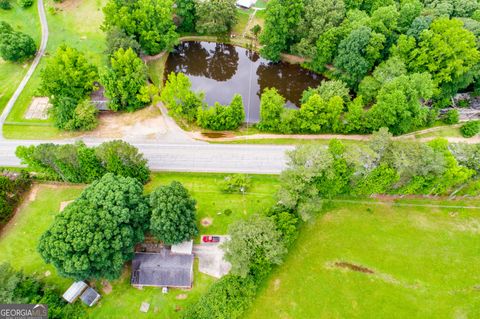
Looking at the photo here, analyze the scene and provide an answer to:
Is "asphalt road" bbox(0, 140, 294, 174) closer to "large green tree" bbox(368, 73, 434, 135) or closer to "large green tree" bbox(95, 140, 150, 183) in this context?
"large green tree" bbox(95, 140, 150, 183)

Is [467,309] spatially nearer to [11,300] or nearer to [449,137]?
[449,137]

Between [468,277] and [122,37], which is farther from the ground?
[122,37]

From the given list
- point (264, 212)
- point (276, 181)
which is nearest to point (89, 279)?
point (264, 212)

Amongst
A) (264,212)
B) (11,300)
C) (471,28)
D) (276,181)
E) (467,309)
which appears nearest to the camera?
(11,300)

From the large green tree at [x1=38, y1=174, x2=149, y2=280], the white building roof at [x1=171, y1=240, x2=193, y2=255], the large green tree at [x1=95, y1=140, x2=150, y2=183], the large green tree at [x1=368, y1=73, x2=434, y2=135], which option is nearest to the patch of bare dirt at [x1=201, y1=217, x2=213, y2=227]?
the white building roof at [x1=171, y1=240, x2=193, y2=255]

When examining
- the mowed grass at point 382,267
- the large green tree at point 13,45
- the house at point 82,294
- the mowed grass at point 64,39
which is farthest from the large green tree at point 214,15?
the house at point 82,294

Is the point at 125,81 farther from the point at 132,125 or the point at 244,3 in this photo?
the point at 244,3

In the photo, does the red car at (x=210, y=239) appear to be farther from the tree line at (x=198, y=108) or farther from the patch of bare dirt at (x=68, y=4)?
the patch of bare dirt at (x=68, y=4)
